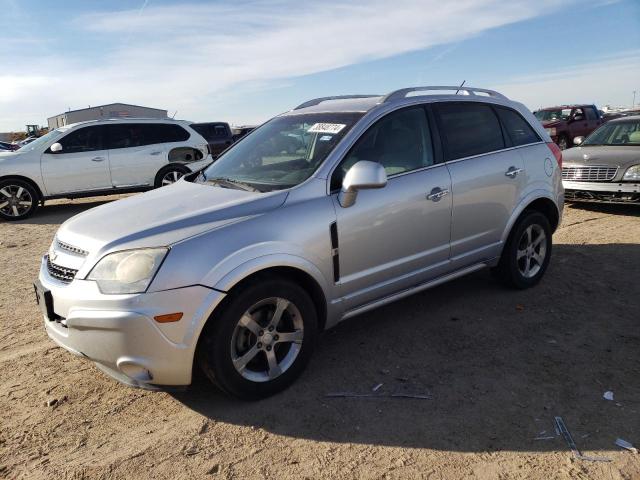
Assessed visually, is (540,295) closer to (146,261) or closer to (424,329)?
(424,329)

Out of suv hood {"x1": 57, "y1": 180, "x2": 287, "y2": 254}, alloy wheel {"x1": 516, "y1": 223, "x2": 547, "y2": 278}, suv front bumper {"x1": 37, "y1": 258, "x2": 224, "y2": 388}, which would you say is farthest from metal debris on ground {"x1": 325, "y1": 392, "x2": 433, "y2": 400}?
alloy wheel {"x1": 516, "y1": 223, "x2": 547, "y2": 278}

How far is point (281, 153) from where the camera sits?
3861mm

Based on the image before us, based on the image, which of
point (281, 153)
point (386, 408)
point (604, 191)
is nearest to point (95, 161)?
point (281, 153)

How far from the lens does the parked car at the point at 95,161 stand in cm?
974

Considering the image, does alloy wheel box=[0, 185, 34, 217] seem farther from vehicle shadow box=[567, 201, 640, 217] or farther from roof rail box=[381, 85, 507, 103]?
vehicle shadow box=[567, 201, 640, 217]

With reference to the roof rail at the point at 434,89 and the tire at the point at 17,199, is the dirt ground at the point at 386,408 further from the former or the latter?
the tire at the point at 17,199

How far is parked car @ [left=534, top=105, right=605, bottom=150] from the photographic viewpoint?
60.1ft

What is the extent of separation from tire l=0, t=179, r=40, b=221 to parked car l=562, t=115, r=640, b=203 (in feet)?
32.1

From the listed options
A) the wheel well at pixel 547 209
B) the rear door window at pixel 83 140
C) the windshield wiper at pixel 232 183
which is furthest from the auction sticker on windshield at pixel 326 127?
the rear door window at pixel 83 140

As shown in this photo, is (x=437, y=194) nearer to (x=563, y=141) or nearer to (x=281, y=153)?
(x=281, y=153)

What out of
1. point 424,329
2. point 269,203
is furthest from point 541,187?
point 269,203

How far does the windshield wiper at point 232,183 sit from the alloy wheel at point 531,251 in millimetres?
2632

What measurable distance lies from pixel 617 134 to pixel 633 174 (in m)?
1.75

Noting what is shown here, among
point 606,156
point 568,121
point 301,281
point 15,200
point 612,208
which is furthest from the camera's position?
point 568,121
